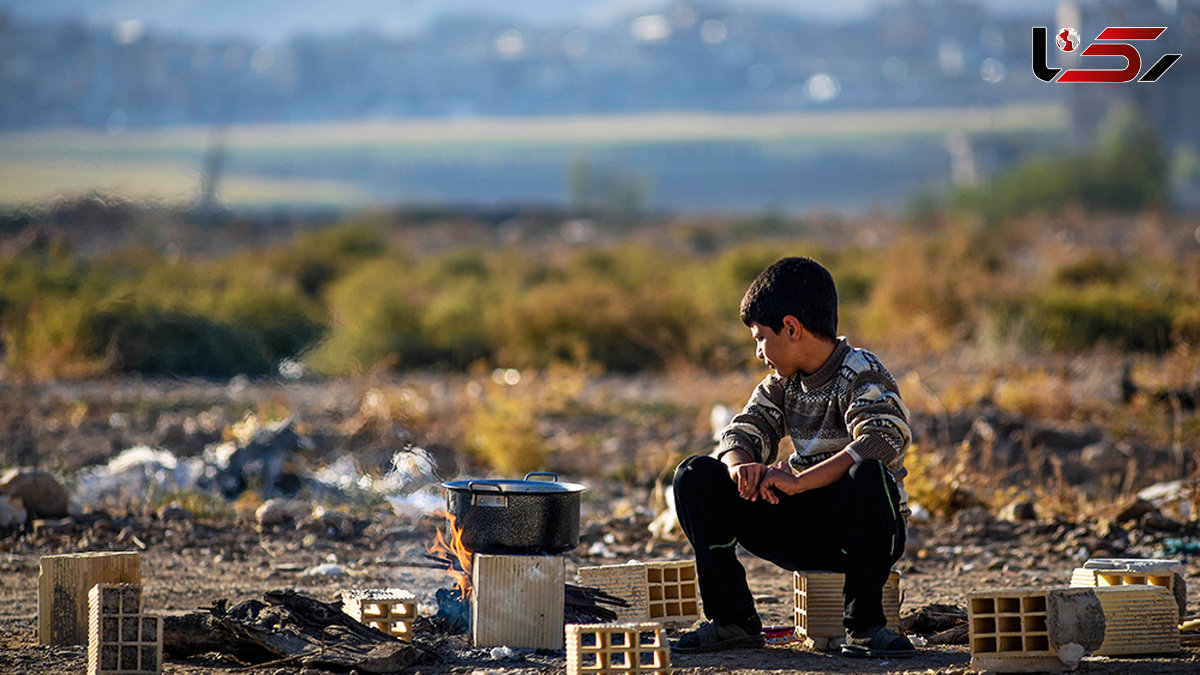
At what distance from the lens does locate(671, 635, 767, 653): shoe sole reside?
4914 mm

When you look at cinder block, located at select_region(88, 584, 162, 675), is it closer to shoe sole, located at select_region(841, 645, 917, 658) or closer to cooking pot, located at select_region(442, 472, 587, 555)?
cooking pot, located at select_region(442, 472, 587, 555)

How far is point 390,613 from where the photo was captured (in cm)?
517

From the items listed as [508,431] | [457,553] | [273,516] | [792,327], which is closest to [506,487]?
[457,553]

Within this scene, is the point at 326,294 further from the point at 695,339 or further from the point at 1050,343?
the point at 1050,343

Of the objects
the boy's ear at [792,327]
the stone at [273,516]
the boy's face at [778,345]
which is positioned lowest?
the stone at [273,516]

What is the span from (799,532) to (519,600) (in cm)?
94

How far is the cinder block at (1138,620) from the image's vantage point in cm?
475

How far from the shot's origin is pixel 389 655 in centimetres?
473

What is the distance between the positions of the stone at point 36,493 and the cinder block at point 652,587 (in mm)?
3778

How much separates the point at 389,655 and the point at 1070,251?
2134 centimetres

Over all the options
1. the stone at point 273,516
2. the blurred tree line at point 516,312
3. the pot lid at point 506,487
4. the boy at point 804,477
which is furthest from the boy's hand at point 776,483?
the blurred tree line at point 516,312

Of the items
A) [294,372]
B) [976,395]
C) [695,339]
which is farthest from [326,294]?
[976,395]

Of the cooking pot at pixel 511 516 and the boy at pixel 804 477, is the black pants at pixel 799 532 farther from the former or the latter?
the cooking pot at pixel 511 516

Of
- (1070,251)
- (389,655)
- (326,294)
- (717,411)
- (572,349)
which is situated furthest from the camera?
(1070,251)
